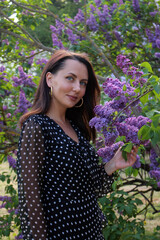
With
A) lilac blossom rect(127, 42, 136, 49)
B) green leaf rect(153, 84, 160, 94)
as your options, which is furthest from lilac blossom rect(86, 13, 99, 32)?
green leaf rect(153, 84, 160, 94)

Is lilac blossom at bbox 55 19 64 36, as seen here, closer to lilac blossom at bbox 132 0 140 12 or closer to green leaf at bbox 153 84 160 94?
lilac blossom at bbox 132 0 140 12

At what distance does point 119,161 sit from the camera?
1.93 m

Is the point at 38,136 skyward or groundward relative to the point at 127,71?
groundward

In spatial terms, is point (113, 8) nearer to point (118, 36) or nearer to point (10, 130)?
point (118, 36)

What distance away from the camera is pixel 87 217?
1.81 m

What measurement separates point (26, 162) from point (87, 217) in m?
0.41

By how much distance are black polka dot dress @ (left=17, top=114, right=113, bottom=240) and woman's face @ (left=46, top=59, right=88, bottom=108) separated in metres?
0.12

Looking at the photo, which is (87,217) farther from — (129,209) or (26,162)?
(129,209)

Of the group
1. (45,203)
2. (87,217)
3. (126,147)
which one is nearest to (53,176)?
(45,203)

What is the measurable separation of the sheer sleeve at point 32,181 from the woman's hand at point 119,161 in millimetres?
387

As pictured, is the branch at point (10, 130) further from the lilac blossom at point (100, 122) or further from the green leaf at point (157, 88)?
the green leaf at point (157, 88)

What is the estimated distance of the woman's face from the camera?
6.15 feet

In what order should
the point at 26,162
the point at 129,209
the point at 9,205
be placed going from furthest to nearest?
the point at 9,205 → the point at 129,209 → the point at 26,162

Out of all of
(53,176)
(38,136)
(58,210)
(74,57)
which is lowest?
(58,210)
